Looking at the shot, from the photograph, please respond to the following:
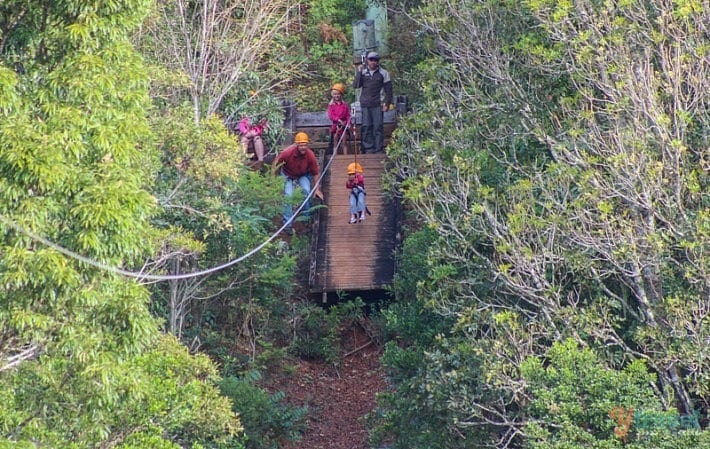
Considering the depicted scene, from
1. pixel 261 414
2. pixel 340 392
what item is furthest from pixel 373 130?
pixel 261 414

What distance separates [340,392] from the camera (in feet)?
71.9

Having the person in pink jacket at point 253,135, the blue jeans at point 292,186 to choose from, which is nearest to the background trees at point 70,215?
the blue jeans at point 292,186

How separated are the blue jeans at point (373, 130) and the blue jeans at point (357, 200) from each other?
2.36 meters

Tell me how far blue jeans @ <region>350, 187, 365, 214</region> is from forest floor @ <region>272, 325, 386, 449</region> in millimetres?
1992

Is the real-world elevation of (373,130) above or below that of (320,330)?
above

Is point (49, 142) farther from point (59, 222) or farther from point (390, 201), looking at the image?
point (390, 201)

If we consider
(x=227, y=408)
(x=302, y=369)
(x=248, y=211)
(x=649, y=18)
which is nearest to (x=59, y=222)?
(x=227, y=408)

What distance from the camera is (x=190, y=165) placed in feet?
55.4

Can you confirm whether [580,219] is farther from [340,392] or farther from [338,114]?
[338,114]

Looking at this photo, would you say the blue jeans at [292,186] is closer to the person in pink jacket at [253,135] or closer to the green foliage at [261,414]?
the person in pink jacket at [253,135]

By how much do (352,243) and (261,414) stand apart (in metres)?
4.91

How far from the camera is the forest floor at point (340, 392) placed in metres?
20.5

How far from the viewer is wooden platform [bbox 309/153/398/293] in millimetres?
22109

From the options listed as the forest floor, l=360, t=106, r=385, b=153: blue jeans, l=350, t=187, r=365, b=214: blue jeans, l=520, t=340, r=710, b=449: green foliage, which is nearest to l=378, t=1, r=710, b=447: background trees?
l=520, t=340, r=710, b=449: green foliage
